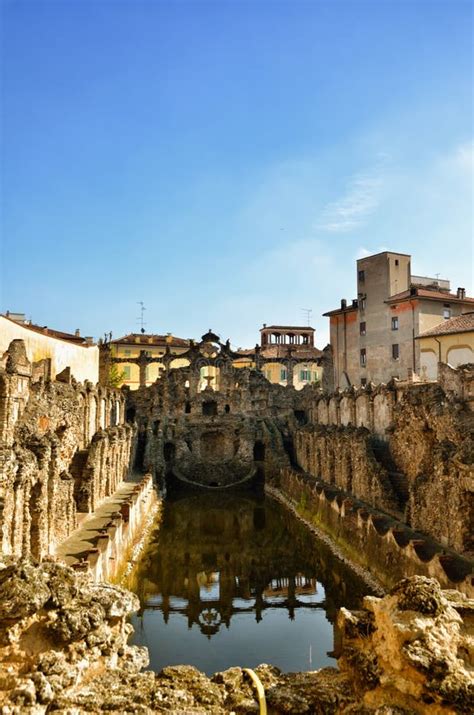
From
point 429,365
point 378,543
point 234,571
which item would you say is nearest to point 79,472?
point 234,571

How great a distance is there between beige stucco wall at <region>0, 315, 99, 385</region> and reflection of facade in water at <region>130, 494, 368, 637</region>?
435 inches

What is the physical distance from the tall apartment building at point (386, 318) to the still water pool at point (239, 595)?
18.9 meters

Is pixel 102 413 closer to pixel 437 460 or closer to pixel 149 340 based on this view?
pixel 437 460

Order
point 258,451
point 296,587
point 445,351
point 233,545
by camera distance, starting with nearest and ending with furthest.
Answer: point 296,587 → point 233,545 → point 445,351 → point 258,451

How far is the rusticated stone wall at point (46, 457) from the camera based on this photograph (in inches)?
605

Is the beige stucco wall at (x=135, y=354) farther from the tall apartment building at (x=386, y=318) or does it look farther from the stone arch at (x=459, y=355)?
the stone arch at (x=459, y=355)

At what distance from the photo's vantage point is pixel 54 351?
35.2 meters

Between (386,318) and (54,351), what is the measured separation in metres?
26.3

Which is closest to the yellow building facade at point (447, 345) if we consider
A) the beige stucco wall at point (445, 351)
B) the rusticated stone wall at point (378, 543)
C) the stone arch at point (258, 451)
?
the beige stucco wall at point (445, 351)

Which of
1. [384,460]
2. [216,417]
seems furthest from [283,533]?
[216,417]

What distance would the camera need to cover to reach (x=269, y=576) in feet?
76.6

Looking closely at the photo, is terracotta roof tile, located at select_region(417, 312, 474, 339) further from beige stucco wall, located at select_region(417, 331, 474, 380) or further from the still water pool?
the still water pool

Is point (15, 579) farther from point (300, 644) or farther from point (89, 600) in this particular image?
point (300, 644)

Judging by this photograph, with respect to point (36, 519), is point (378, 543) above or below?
below
